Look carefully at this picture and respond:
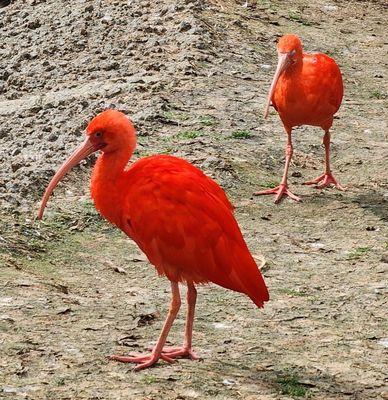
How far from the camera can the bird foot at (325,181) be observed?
849 cm

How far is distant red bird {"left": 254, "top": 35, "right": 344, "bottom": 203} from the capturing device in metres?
8.30

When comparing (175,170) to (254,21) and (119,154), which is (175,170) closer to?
(119,154)

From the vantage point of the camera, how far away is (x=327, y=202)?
818cm

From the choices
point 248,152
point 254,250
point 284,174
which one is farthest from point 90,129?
point 248,152

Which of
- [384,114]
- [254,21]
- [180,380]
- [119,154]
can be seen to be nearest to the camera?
[180,380]

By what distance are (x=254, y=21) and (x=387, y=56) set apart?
5.53ft

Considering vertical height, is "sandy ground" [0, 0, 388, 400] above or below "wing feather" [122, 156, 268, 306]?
below

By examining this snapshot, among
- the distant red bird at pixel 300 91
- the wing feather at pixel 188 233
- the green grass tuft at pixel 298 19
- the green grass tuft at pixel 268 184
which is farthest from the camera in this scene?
the green grass tuft at pixel 298 19

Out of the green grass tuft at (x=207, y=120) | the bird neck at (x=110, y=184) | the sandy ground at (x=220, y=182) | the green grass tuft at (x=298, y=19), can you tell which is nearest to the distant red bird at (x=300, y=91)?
the sandy ground at (x=220, y=182)

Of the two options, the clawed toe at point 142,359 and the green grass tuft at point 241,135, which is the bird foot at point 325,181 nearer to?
the green grass tuft at point 241,135

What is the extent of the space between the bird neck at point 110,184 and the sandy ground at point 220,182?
27.0 inches

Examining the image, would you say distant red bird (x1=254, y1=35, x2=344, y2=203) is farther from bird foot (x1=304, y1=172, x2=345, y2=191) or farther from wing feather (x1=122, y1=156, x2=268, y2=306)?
wing feather (x1=122, y1=156, x2=268, y2=306)

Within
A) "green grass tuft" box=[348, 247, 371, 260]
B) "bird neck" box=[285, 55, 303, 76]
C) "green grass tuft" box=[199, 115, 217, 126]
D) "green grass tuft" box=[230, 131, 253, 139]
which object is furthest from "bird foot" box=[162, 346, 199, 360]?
"green grass tuft" box=[199, 115, 217, 126]

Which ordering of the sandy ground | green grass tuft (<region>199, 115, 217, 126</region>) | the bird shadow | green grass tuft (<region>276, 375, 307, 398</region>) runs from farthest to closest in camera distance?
green grass tuft (<region>199, 115, 217, 126</region>) < the bird shadow < the sandy ground < green grass tuft (<region>276, 375, 307, 398</region>)
